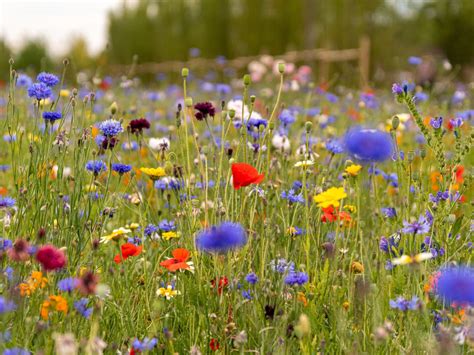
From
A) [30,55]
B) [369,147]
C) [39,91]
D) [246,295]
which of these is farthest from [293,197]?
[30,55]

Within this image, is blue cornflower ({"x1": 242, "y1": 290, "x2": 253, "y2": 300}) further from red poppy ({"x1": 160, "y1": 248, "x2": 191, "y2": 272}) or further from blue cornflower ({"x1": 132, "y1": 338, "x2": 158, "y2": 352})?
blue cornflower ({"x1": 132, "y1": 338, "x2": 158, "y2": 352})

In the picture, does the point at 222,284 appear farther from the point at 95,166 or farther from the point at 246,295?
the point at 95,166

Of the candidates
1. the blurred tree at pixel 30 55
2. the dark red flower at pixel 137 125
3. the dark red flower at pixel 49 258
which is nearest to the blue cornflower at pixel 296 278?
the dark red flower at pixel 49 258

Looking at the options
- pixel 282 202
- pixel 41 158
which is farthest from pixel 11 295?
pixel 282 202

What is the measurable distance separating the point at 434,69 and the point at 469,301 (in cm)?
763

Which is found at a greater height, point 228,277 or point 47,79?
point 47,79

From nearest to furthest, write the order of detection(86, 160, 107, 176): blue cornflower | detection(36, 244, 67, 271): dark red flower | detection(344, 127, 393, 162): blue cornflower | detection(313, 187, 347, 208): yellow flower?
detection(36, 244, 67, 271): dark red flower < detection(344, 127, 393, 162): blue cornflower < detection(313, 187, 347, 208): yellow flower < detection(86, 160, 107, 176): blue cornflower

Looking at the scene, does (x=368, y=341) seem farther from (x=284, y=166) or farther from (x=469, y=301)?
(x=284, y=166)

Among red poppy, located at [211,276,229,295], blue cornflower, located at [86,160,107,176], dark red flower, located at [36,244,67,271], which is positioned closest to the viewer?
dark red flower, located at [36,244,67,271]

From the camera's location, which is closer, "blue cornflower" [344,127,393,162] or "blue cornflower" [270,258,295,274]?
"blue cornflower" [344,127,393,162]

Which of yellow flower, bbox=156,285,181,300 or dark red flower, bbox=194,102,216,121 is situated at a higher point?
dark red flower, bbox=194,102,216,121

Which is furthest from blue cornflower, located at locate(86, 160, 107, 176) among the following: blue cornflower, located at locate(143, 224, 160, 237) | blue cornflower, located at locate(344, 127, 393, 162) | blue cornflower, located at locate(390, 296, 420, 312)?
→ blue cornflower, located at locate(390, 296, 420, 312)

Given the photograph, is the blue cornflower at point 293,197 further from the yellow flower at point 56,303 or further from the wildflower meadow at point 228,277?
the yellow flower at point 56,303

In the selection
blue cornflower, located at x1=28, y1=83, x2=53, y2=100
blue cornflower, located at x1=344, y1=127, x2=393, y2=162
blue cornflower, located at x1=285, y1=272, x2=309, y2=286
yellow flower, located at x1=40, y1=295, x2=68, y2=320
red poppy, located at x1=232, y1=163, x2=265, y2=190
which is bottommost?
blue cornflower, located at x1=285, y1=272, x2=309, y2=286
